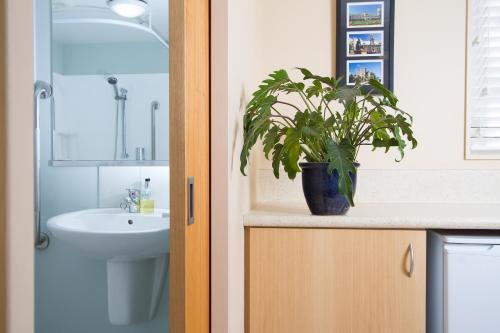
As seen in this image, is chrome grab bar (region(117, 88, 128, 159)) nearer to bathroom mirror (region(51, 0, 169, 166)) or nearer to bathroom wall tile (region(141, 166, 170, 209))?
bathroom mirror (region(51, 0, 169, 166))

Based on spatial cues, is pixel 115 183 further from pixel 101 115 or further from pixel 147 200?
pixel 101 115

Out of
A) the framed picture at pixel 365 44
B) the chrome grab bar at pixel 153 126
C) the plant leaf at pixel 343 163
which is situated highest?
the framed picture at pixel 365 44

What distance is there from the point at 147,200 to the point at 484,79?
1.86 m

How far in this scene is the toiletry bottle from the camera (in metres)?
1.77

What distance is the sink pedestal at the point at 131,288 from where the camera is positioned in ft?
5.42

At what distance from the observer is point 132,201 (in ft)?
5.85

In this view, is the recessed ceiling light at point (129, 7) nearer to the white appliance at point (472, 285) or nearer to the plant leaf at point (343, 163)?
the plant leaf at point (343, 163)

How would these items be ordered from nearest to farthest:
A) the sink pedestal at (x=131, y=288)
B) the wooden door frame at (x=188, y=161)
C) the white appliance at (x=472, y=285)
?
the wooden door frame at (x=188, y=161) < the white appliance at (x=472, y=285) < the sink pedestal at (x=131, y=288)

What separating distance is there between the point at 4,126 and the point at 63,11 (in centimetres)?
199

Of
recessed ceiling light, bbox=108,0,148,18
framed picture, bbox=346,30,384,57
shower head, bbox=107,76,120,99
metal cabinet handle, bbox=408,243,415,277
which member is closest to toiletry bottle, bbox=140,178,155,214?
shower head, bbox=107,76,120,99

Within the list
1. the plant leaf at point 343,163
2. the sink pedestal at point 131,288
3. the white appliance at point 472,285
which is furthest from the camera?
the sink pedestal at point 131,288

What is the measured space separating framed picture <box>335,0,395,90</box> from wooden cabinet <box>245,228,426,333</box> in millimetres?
938

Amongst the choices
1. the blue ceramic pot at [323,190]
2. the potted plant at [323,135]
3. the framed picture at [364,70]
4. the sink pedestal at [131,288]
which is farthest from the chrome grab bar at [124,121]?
the framed picture at [364,70]

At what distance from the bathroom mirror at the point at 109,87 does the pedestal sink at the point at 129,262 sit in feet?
0.96
